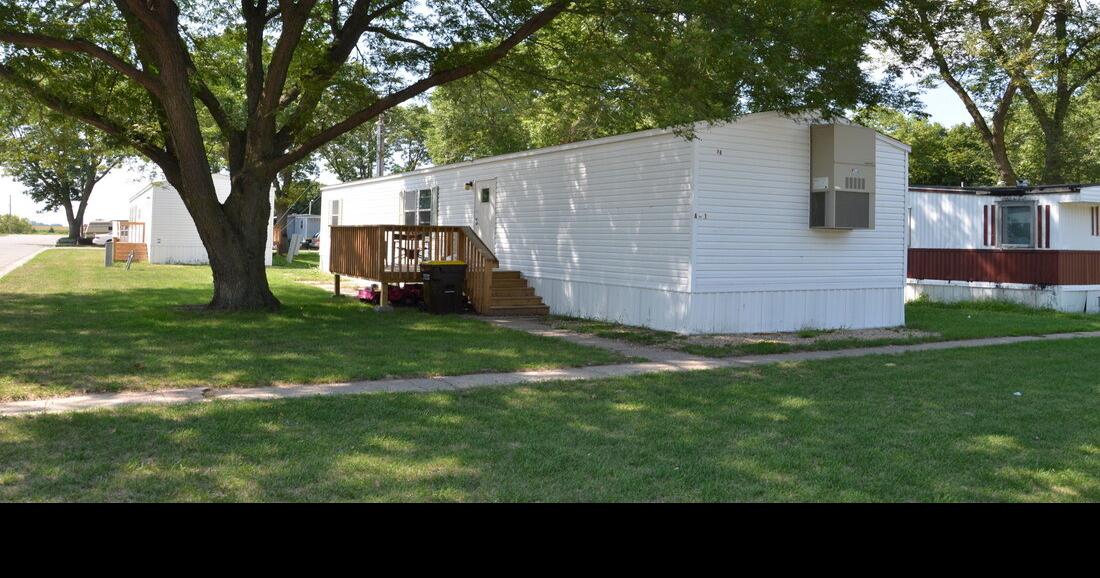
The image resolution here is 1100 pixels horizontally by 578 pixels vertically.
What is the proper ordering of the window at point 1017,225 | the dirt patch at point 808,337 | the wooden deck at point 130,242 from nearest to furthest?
the dirt patch at point 808,337
the window at point 1017,225
the wooden deck at point 130,242

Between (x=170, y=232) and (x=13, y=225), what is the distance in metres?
69.5

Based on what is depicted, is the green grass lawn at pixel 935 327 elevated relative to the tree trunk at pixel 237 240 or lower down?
lower down

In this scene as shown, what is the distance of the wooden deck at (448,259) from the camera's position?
1647cm

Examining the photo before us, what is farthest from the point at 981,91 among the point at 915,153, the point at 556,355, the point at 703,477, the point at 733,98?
the point at 703,477

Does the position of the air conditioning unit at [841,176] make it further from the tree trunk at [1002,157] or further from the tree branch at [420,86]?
the tree trunk at [1002,157]

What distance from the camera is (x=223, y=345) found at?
10797 millimetres

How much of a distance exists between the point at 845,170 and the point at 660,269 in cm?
338

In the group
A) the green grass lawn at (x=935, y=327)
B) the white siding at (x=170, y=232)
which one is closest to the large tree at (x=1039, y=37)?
the green grass lawn at (x=935, y=327)

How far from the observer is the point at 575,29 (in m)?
15.2

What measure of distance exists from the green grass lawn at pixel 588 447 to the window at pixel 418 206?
529 inches

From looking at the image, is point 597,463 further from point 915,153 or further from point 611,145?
point 915,153

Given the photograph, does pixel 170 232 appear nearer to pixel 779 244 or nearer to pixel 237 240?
pixel 237 240

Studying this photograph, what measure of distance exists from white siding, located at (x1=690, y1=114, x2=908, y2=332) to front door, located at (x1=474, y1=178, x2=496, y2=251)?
20.9 feet

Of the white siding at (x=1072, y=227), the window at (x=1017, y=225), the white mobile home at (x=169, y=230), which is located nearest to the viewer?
the white siding at (x=1072, y=227)
